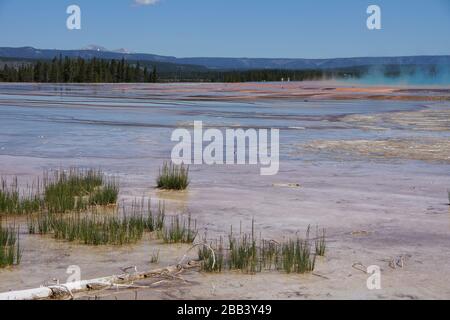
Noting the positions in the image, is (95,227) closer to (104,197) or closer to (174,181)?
(104,197)

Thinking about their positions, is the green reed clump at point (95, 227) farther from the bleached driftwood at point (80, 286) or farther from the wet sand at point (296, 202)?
the bleached driftwood at point (80, 286)

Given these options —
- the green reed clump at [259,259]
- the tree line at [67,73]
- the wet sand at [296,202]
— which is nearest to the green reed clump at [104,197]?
the wet sand at [296,202]

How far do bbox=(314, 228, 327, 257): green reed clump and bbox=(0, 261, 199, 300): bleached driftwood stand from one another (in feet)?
4.98

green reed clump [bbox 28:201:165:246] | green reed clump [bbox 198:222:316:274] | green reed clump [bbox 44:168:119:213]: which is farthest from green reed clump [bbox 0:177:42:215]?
green reed clump [bbox 198:222:316:274]

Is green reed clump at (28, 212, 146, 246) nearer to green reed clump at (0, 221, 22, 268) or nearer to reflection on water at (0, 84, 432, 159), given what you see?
green reed clump at (0, 221, 22, 268)

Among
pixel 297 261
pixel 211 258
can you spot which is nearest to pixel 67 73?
pixel 211 258

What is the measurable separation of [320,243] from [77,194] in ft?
13.0

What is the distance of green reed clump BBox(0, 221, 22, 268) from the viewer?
258 inches

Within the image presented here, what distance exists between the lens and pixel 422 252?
7.53 m

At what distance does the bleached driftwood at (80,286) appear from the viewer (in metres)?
5.59

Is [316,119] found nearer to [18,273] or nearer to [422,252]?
[422,252]

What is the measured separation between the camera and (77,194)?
10.1 m
